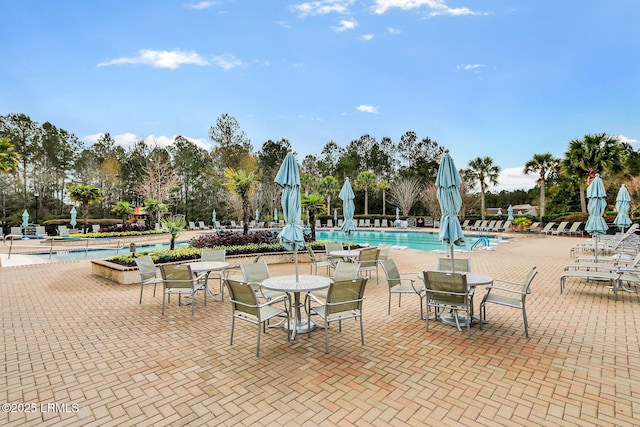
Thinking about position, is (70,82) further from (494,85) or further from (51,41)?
(494,85)

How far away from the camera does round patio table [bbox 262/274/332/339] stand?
4.04m

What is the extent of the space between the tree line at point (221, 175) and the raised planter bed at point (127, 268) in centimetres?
1584

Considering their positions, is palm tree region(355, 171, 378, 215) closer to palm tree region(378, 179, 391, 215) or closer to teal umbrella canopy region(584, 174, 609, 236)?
palm tree region(378, 179, 391, 215)

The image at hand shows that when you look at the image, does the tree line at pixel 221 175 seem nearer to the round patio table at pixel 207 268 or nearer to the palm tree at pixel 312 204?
the palm tree at pixel 312 204

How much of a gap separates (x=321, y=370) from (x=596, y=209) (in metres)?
8.41

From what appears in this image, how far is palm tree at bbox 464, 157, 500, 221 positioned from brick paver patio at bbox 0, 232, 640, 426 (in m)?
26.1

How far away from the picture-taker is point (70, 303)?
5.91 metres

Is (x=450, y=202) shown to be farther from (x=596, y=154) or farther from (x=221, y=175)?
(x=221, y=175)

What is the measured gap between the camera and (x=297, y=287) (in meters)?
4.09

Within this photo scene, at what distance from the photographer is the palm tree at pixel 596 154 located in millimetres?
19766

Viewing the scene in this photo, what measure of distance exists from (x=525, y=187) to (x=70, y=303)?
4864cm

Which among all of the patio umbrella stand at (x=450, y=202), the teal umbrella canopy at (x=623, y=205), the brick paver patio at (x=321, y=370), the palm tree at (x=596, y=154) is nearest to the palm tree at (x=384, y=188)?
the palm tree at (x=596, y=154)

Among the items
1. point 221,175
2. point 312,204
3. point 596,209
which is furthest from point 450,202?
point 221,175

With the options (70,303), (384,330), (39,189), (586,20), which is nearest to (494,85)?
(586,20)
